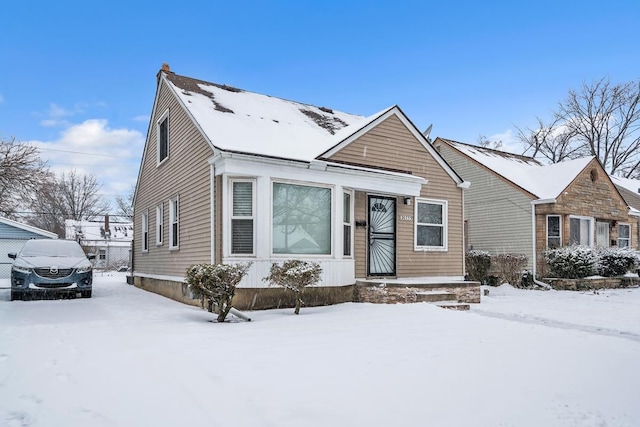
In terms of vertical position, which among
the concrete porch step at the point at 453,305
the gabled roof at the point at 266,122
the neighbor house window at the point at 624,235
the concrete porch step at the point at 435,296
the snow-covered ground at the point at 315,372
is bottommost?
the concrete porch step at the point at 453,305

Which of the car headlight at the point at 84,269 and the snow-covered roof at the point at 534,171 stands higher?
the snow-covered roof at the point at 534,171

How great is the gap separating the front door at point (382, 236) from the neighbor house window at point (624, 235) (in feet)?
51.0

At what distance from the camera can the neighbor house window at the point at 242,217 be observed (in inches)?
360

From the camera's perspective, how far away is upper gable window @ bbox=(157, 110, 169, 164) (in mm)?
13297

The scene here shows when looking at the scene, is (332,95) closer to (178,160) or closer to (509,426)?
(178,160)

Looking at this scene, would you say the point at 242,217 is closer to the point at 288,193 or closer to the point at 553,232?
the point at 288,193

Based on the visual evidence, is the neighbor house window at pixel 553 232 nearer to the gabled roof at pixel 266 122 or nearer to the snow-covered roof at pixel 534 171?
the snow-covered roof at pixel 534 171

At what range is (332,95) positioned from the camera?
937 inches

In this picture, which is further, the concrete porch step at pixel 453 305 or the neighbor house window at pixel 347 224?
the neighbor house window at pixel 347 224

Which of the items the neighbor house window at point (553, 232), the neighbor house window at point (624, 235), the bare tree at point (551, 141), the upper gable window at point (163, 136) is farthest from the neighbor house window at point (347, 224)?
the bare tree at point (551, 141)

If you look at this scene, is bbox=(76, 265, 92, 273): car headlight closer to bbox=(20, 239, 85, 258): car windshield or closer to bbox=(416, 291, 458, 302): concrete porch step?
bbox=(20, 239, 85, 258): car windshield

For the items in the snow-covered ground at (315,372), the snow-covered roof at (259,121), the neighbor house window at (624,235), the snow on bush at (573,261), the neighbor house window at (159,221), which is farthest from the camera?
the neighbor house window at (624,235)

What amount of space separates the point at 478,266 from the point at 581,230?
17.7 ft

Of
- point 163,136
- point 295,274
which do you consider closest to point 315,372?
point 295,274
